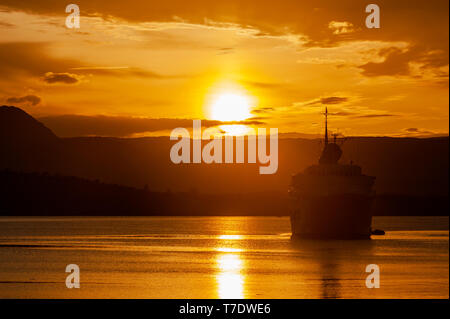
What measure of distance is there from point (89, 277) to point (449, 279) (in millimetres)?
32247

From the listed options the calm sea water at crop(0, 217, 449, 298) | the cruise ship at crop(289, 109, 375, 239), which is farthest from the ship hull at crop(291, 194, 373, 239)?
the calm sea water at crop(0, 217, 449, 298)

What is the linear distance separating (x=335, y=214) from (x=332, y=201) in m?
2.11

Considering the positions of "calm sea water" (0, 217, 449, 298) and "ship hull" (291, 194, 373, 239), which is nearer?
"calm sea water" (0, 217, 449, 298)

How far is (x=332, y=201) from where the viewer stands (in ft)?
384

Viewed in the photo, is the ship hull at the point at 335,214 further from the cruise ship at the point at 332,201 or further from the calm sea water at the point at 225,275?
the calm sea water at the point at 225,275

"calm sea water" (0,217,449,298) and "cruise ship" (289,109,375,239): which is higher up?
"cruise ship" (289,109,375,239)

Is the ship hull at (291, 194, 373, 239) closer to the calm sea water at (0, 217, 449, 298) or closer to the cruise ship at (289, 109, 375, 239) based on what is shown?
the cruise ship at (289, 109, 375, 239)

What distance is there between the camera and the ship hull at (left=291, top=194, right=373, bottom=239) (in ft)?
385

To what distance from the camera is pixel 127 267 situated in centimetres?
8512

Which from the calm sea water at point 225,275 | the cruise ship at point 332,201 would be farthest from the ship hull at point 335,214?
the calm sea water at point 225,275

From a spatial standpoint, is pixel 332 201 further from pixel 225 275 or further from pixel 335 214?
pixel 225 275
